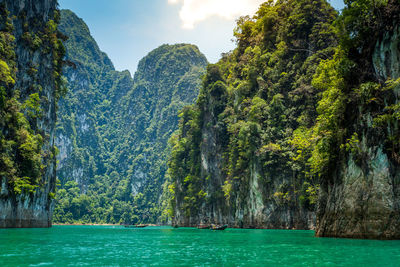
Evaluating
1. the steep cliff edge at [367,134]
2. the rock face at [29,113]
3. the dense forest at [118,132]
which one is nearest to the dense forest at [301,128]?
the steep cliff edge at [367,134]

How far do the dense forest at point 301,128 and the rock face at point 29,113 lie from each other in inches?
873

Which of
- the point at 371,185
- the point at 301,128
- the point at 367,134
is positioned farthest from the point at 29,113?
the point at 371,185

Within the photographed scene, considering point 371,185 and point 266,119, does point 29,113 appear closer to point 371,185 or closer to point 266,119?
point 266,119

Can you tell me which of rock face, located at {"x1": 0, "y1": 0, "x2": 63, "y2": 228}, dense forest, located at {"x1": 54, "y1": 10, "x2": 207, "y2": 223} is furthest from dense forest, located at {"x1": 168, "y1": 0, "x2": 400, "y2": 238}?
dense forest, located at {"x1": 54, "y1": 10, "x2": 207, "y2": 223}

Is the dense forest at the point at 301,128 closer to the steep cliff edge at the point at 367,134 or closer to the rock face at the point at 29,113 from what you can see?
the steep cliff edge at the point at 367,134

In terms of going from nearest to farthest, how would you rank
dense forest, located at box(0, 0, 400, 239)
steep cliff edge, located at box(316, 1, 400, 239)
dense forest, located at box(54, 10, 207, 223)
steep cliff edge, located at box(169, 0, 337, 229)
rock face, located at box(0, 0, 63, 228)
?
steep cliff edge, located at box(316, 1, 400, 239) < dense forest, located at box(0, 0, 400, 239) < rock face, located at box(0, 0, 63, 228) < steep cliff edge, located at box(169, 0, 337, 229) < dense forest, located at box(54, 10, 207, 223)

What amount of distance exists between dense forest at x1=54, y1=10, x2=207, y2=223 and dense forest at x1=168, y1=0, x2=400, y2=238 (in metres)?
62.2

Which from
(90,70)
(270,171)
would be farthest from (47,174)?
(90,70)

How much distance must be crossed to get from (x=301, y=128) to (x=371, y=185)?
16513 millimetres

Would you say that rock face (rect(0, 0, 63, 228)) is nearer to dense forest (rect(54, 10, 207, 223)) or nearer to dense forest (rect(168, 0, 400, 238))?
dense forest (rect(168, 0, 400, 238))

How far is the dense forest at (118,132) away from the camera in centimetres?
12066

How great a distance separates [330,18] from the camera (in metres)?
33.0

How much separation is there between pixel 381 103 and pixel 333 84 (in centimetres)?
367

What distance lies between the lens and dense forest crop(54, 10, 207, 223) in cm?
12066
